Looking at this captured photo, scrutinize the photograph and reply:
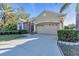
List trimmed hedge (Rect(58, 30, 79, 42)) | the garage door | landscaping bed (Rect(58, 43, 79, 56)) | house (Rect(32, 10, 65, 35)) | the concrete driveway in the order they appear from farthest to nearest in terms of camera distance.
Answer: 1. trimmed hedge (Rect(58, 30, 79, 42))
2. the garage door
3. house (Rect(32, 10, 65, 35))
4. the concrete driveway
5. landscaping bed (Rect(58, 43, 79, 56))

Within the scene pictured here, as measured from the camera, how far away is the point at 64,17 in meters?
6.04

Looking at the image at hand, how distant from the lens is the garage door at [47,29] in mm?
6309

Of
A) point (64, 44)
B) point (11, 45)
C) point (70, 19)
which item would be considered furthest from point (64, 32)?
point (11, 45)

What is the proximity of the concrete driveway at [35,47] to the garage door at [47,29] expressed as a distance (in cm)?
16

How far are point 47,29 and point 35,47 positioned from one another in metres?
0.87

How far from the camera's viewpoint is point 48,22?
6.35m

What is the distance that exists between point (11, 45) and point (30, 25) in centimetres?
103

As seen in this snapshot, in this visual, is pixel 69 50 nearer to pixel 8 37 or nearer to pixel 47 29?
pixel 47 29

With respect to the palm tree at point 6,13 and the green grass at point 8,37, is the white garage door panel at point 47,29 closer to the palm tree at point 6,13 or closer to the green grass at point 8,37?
the green grass at point 8,37

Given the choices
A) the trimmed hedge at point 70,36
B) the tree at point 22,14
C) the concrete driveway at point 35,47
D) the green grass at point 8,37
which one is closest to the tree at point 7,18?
the tree at point 22,14

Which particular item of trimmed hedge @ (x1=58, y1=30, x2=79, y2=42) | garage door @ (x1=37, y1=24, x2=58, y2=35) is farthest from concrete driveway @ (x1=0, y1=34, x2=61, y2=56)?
trimmed hedge @ (x1=58, y1=30, x2=79, y2=42)

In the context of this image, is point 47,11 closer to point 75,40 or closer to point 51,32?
point 51,32

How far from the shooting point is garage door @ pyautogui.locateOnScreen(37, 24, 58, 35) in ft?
20.7

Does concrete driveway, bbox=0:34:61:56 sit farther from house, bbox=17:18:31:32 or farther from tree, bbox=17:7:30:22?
tree, bbox=17:7:30:22
